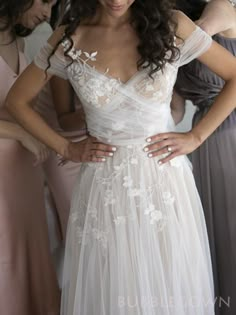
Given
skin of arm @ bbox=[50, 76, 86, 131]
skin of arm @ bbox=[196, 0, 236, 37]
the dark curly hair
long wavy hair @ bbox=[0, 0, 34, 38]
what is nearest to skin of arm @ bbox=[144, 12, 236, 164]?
skin of arm @ bbox=[196, 0, 236, 37]

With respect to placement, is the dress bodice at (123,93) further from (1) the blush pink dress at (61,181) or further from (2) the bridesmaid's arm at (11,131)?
(1) the blush pink dress at (61,181)

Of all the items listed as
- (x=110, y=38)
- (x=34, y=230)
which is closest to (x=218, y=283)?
(x=34, y=230)

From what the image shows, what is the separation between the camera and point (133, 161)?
119 centimetres

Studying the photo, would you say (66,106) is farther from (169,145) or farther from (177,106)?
(169,145)

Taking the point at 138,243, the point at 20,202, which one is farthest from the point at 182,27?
the point at 20,202

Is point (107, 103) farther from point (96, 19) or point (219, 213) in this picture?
point (219, 213)

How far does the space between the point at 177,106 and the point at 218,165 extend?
0.23 meters

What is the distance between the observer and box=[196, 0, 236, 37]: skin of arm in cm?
132

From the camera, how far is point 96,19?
1.23 m

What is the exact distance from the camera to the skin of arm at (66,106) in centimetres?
151

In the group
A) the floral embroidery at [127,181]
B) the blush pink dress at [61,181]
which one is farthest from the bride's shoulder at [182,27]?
the blush pink dress at [61,181]

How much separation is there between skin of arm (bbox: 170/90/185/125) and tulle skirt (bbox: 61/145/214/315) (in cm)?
36

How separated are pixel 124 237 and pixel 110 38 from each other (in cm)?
47

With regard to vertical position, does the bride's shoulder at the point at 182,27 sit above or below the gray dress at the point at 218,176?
above
